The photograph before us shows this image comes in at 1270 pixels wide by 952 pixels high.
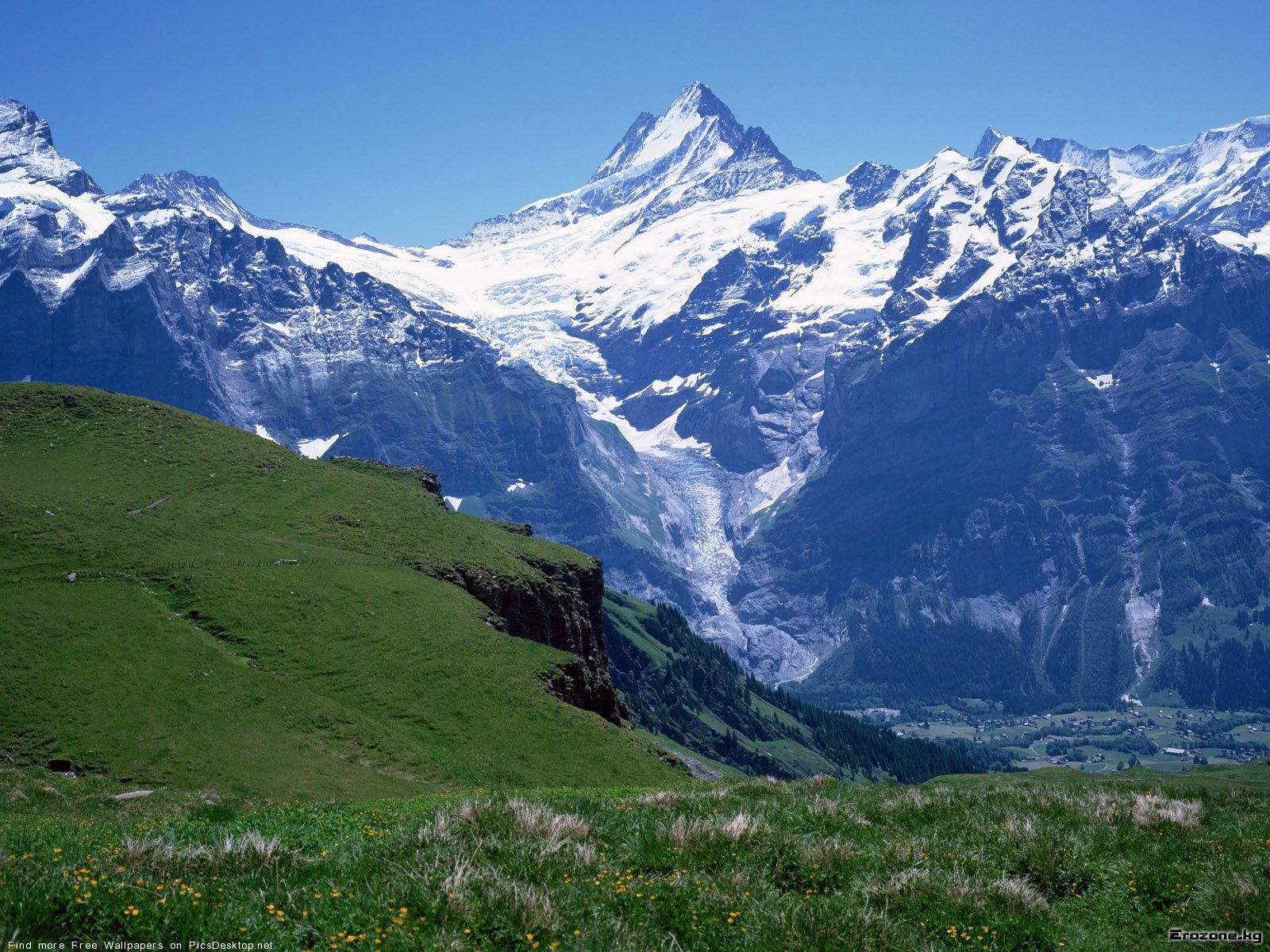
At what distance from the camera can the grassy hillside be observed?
56562 millimetres

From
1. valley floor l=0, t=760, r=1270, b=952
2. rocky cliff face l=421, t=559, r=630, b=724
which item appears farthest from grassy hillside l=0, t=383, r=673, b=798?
valley floor l=0, t=760, r=1270, b=952

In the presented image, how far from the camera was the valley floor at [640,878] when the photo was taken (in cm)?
1463

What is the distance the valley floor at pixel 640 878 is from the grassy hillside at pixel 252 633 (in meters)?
34.2

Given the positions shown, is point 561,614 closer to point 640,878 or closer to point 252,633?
point 252,633

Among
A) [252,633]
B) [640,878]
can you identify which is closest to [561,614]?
[252,633]

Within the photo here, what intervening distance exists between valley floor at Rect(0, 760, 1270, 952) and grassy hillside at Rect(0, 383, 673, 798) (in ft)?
112

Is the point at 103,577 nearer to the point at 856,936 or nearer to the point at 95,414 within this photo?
the point at 95,414

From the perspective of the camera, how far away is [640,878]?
17125 mm

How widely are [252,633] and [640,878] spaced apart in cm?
6356

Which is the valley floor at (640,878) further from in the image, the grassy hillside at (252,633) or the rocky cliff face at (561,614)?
the rocky cliff face at (561,614)

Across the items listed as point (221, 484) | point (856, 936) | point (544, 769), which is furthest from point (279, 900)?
point (221, 484)

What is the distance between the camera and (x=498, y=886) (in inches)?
621

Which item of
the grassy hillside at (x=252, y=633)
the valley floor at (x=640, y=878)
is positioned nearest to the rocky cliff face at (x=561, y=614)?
the grassy hillside at (x=252, y=633)

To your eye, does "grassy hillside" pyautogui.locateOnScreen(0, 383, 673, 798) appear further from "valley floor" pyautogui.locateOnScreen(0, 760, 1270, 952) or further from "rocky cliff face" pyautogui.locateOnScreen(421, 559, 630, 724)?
"valley floor" pyautogui.locateOnScreen(0, 760, 1270, 952)
